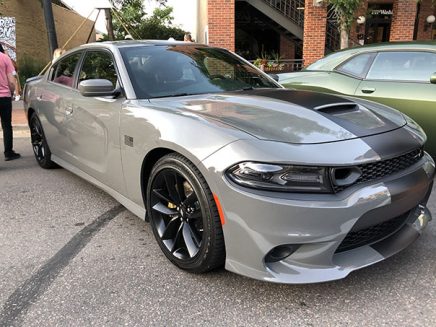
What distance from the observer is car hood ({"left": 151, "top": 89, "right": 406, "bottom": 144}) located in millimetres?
2516

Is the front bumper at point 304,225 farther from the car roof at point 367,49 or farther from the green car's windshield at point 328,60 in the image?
the green car's windshield at point 328,60

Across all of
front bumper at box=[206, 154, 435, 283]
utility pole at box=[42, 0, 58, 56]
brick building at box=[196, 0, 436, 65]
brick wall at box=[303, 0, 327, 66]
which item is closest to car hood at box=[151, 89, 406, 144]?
front bumper at box=[206, 154, 435, 283]

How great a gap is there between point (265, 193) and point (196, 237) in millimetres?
710

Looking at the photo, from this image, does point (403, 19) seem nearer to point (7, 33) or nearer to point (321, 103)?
point (7, 33)

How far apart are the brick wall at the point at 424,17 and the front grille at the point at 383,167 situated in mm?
15363

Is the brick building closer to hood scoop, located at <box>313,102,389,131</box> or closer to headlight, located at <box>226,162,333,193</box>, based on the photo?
hood scoop, located at <box>313,102,389,131</box>

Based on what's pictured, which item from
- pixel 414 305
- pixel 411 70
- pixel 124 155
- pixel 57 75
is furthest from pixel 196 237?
pixel 411 70

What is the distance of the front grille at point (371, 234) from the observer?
2.45 metres

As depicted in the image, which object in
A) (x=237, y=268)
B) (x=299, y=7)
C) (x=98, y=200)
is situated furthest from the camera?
(x=299, y=7)

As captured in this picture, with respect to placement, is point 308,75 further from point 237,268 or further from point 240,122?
point 237,268

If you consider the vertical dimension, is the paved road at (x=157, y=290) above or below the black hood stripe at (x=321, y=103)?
below

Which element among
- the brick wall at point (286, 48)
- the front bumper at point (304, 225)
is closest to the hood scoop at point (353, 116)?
the front bumper at point (304, 225)

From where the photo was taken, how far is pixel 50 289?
2.77 meters

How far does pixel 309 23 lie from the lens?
1355cm
